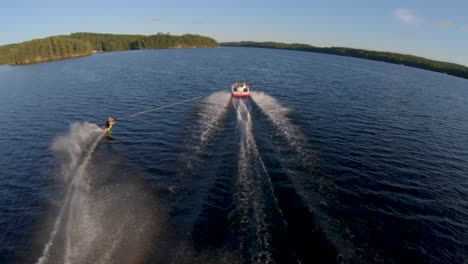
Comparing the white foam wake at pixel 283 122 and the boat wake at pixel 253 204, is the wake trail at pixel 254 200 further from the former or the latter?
the white foam wake at pixel 283 122

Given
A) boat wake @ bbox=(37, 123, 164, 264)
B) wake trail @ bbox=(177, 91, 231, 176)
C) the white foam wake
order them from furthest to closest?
the white foam wake → wake trail @ bbox=(177, 91, 231, 176) → boat wake @ bbox=(37, 123, 164, 264)

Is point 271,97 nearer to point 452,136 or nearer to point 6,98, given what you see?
point 452,136

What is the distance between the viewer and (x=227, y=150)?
36.3 meters

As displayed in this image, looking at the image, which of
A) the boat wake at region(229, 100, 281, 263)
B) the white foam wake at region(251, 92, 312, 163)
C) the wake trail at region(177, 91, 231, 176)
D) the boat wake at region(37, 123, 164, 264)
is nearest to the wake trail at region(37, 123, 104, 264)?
the boat wake at region(37, 123, 164, 264)

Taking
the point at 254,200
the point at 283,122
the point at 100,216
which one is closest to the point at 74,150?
the point at 100,216

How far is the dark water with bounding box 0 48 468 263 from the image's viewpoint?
68.0 ft

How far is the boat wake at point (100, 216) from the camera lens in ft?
65.2

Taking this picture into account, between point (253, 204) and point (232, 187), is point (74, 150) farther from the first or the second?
point (253, 204)

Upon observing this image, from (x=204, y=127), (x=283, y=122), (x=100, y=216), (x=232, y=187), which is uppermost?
(x=283, y=122)

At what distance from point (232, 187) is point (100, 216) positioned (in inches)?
465

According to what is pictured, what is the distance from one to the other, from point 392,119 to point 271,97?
26.8 m

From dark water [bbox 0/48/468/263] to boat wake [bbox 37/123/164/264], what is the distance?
0.39 feet

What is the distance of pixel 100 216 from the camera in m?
23.7

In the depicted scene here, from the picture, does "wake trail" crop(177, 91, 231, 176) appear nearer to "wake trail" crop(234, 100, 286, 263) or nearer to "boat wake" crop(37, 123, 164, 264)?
"wake trail" crop(234, 100, 286, 263)
